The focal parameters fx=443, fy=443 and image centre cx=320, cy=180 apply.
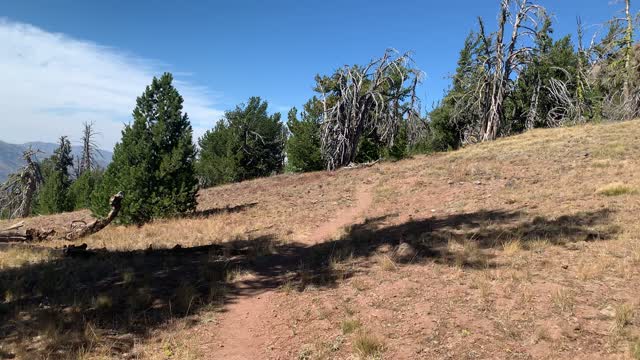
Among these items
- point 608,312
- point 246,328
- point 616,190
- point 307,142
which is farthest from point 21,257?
point 307,142

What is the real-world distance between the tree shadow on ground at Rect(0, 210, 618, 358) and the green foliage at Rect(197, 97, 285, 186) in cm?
2700

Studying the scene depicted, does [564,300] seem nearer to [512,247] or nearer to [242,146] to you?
[512,247]

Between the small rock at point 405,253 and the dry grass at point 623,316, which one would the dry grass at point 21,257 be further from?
the dry grass at point 623,316

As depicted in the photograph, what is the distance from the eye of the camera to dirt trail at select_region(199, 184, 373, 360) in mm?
5348

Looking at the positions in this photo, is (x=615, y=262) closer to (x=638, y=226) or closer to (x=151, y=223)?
(x=638, y=226)

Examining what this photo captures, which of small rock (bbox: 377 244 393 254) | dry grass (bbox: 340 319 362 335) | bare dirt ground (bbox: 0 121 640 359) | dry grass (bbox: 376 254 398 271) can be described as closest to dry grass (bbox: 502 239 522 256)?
bare dirt ground (bbox: 0 121 640 359)

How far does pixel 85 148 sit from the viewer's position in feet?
145

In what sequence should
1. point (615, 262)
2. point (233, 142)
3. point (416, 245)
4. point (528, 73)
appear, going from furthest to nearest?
point (233, 142), point (528, 73), point (416, 245), point (615, 262)

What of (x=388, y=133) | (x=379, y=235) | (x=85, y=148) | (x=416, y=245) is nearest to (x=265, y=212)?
(x=379, y=235)

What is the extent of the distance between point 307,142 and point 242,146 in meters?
9.68

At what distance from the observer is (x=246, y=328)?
6.00m

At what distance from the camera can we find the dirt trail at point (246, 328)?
535cm

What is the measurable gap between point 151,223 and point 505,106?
29.1 m

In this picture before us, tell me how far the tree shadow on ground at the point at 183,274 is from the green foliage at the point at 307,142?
19.1 metres
